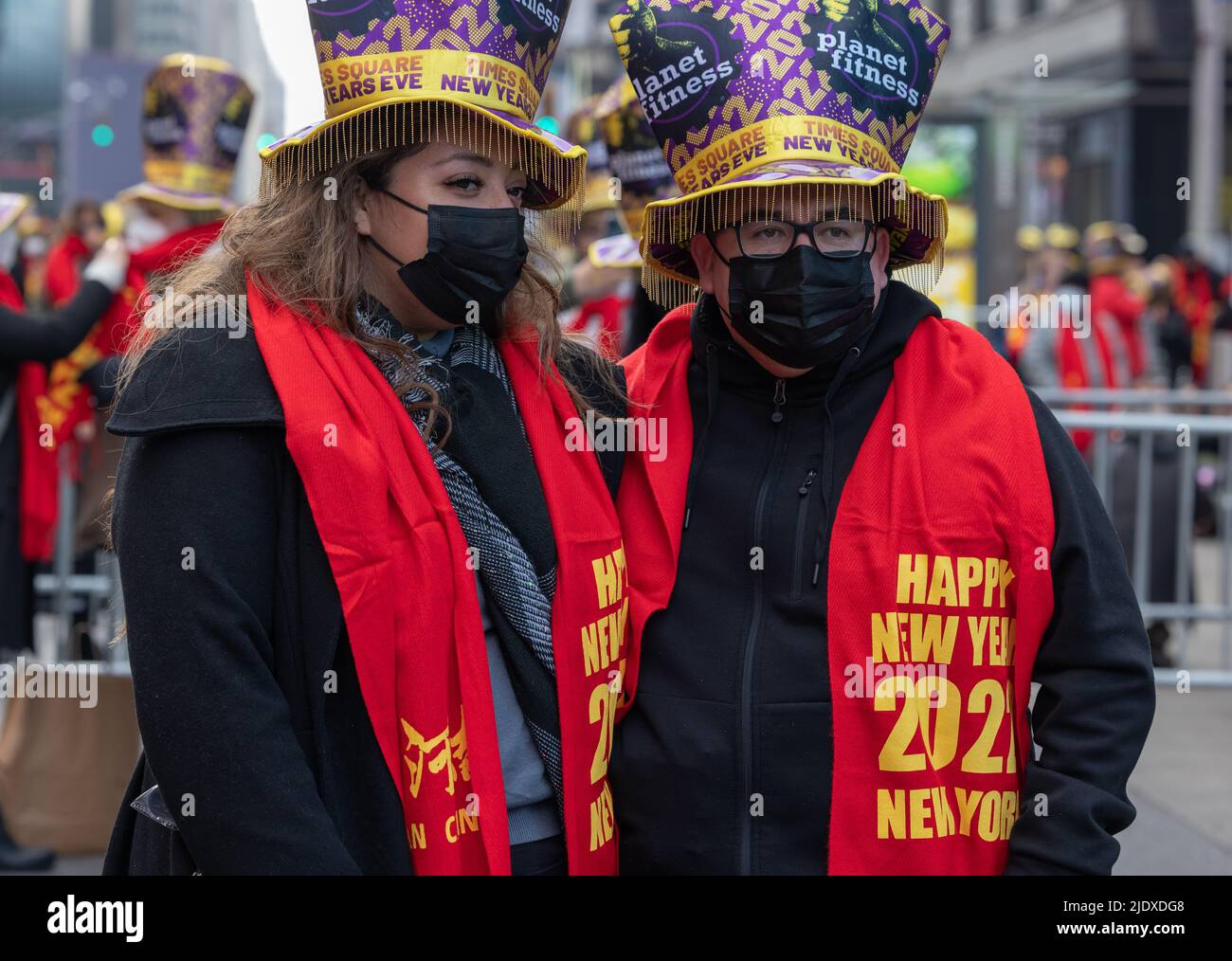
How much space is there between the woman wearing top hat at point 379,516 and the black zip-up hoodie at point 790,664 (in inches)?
5.0

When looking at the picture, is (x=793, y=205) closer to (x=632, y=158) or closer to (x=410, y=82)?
(x=410, y=82)

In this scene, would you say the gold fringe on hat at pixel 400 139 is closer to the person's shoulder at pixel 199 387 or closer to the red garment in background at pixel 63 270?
the person's shoulder at pixel 199 387

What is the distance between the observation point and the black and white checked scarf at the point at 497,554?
2355 millimetres

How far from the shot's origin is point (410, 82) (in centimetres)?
242

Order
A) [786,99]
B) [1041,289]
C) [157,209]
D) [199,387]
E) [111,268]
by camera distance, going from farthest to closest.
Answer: [1041,289], [157,209], [111,268], [786,99], [199,387]

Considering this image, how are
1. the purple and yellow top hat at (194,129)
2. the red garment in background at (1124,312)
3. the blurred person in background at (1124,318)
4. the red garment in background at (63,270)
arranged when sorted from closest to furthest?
the purple and yellow top hat at (194,129), the red garment in background at (63,270), the blurred person in background at (1124,318), the red garment in background at (1124,312)

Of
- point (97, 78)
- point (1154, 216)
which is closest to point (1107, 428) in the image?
point (1154, 216)

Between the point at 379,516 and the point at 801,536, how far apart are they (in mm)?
743

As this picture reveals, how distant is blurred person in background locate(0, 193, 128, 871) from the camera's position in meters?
4.96

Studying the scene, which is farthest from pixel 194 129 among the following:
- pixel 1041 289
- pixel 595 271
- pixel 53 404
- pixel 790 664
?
pixel 1041 289

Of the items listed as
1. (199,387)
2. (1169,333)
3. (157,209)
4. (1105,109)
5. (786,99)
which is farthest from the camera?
(1105,109)

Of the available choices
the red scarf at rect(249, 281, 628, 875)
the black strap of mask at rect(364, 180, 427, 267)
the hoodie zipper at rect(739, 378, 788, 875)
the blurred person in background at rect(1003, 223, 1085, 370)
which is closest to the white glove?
the black strap of mask at rect(364, 180, 427, 267)

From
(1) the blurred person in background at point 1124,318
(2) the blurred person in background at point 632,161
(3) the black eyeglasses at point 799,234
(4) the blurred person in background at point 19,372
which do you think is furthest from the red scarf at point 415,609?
(1) the blurred person in background at point 1124,318
